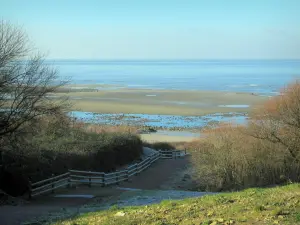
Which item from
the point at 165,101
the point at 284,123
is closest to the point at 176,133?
the point at 165,101

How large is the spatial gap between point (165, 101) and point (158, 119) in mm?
14738

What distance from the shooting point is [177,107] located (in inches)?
2623

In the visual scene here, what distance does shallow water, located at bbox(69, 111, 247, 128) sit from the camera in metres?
54.1

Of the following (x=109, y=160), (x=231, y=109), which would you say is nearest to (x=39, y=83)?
(x=109, y=160)

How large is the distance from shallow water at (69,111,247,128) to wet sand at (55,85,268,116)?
8.85 ft

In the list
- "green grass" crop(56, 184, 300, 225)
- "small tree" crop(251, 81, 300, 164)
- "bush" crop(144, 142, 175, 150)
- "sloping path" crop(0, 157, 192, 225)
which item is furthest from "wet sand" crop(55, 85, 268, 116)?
"green grass" crop(56, 184, 300, 225)

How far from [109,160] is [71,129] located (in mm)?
4387

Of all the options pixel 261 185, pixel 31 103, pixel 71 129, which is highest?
pixel 31 103

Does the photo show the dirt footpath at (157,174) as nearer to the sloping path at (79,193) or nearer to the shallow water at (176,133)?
the sloping path at (79,193)

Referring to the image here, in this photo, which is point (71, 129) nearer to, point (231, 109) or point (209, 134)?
point (209, 134)

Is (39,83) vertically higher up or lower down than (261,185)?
higher up

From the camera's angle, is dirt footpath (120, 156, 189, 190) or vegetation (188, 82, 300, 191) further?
dirt footpath (120, 156, 189, 190)

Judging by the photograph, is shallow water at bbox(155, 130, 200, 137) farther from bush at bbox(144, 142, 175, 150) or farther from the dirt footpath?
the dirt footpath

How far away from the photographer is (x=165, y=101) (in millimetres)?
72750
